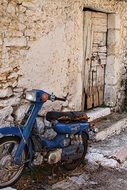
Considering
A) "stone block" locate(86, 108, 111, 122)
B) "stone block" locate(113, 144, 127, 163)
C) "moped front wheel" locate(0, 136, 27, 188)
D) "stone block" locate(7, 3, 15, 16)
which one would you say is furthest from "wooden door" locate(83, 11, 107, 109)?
"moped front wheel" locate(0, 136, 27, 188)

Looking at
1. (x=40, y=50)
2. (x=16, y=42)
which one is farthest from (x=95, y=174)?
(x=16, y=42)

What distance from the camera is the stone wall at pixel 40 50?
4652 mm

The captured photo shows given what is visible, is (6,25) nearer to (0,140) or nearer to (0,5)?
(0,5)

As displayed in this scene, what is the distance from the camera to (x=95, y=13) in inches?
269

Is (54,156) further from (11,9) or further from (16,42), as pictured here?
(11,9)

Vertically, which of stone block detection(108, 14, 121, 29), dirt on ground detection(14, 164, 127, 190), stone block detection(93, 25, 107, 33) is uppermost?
stone block detection(108, 14, 121, 29)

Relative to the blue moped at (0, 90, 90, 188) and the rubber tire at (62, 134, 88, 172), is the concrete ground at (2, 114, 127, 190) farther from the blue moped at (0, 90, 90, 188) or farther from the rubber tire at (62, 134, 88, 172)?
the blue moped at (0, 90, 90, 188)

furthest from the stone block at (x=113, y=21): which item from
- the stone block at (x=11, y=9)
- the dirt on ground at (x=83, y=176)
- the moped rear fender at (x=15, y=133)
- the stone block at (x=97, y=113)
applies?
the moped rear fender at (x=15, y=133)

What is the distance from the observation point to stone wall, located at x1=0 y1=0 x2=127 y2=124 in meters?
4.65

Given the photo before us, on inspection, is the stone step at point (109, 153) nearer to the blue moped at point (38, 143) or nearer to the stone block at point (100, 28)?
the blue moped at point (38, 143)

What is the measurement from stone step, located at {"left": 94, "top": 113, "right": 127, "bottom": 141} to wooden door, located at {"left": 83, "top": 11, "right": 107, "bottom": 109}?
0.38 meters

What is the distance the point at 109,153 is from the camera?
18.1 ft

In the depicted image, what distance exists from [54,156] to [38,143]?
10.6 inches

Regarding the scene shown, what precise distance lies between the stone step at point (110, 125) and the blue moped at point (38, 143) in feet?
3.61
